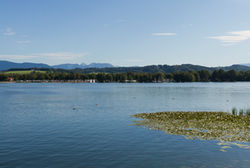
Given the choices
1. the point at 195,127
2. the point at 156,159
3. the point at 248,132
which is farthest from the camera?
the point at 195,127

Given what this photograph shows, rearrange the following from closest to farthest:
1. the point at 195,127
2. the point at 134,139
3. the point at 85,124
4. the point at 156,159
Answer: the point at 156,159 → the point at 134,139 → the point at 195,127 → the point at 85,124

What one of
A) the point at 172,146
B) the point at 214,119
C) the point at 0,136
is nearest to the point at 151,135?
the point at 172,146

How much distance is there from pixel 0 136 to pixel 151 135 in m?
21.1

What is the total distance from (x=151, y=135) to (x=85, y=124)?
14.2 meters

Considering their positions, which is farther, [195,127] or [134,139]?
[195,127]

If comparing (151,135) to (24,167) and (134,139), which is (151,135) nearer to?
(134,139)

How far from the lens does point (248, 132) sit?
34.2 m

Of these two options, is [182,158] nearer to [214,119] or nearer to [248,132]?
[248,132]

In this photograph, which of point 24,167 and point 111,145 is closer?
point 24,167

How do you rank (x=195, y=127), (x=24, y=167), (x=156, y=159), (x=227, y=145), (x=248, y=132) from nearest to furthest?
(x=24, y=167) → (x=156, y=159) → (x=227, y=145) → (x=248, y=132) → (x=195, y=127)

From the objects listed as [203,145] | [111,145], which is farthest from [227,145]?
[111,145]

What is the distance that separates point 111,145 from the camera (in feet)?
96.1

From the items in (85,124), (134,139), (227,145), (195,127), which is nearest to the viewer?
(227,145)

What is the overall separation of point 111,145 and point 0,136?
645 inches
